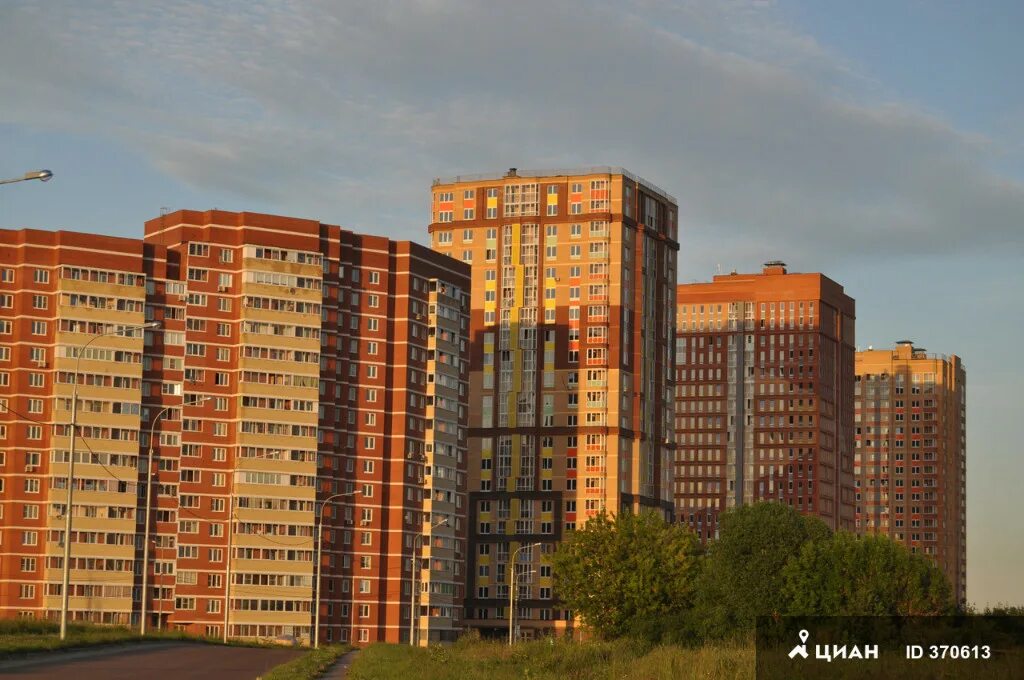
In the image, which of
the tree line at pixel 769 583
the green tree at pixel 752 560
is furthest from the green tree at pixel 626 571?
the green tree at pixel 752 560

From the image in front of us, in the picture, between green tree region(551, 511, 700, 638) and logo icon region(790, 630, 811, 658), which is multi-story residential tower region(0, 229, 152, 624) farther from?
logo icon region(790, 630, 811, 658)

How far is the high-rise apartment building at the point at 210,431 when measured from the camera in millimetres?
174000

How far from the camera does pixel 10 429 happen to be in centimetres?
17475

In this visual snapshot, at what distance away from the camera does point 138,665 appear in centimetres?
5566

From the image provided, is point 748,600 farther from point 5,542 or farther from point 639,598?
point 5,542

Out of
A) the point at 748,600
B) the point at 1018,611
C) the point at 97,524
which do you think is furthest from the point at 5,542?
the point at 1018,611

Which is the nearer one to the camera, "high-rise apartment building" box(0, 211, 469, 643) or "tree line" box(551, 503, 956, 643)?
"tree line" box(551, 503, 956, 643)

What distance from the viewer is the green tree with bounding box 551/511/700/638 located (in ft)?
498


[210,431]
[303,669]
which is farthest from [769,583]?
[210,431]

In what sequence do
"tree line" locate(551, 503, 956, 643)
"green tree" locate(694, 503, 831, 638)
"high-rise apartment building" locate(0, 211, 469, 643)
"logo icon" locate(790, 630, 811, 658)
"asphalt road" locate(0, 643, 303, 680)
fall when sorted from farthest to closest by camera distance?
"high-rise apartment building" locate(0, 211, 469, 643), "green tree" locate(694, 503, 831, 638), "tree line" locate(551, 503, 956, 643), "logo icon" locate(790, 630, 811, 658), "asphalt road" locate(0, 643, 303, 680)

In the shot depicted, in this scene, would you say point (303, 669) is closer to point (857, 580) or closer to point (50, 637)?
point (50, 637)
